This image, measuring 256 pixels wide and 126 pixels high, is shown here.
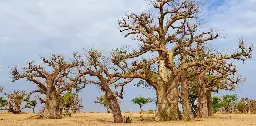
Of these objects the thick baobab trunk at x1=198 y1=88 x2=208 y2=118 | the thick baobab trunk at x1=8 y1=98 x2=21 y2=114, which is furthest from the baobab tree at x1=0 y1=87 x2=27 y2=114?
the thick baobab trunk at x1=198 y1=88 x2=208 y2=118

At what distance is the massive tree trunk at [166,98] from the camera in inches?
1069

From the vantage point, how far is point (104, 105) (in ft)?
203

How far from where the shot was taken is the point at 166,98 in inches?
1086

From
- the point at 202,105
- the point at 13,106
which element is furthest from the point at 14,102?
the point at 202,105

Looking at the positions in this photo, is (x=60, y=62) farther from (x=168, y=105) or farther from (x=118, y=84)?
(x=168, y=105)

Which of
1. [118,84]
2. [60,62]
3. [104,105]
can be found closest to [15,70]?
[60,62]

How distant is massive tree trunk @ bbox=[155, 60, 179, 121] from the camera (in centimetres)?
2714

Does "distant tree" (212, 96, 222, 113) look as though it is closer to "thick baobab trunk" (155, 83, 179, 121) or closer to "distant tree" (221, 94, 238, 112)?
"distant tree" (221, 94, 238, 112)

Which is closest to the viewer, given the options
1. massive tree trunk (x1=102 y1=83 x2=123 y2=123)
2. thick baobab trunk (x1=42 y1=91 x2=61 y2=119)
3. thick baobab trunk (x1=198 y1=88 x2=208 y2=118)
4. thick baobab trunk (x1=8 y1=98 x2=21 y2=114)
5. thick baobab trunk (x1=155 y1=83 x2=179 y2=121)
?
massive tree trunk (x1=102 y1=83 x2=123 y2=123)

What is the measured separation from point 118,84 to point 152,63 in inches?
151

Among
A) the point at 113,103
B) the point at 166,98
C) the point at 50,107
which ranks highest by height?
the point at 166,98

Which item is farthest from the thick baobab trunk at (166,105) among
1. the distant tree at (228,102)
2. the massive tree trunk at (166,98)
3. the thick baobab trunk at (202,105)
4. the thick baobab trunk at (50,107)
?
the distant tree at (228,102)

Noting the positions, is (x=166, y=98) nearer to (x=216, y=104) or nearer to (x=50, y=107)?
(x=50, y=107)

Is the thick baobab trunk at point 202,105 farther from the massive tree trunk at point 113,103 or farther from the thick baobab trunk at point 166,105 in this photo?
the massive tree trunk at point 113,103
